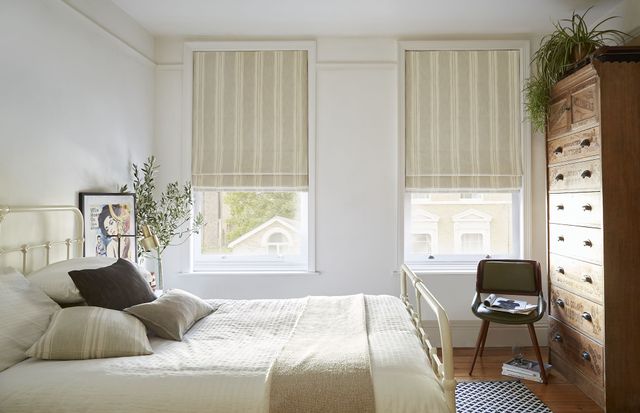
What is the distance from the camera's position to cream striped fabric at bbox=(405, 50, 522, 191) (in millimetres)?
3984

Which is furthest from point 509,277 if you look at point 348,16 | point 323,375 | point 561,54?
point 323,375

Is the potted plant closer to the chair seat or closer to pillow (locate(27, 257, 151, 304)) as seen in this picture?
pillow (locate(27, 257, 151, 304))

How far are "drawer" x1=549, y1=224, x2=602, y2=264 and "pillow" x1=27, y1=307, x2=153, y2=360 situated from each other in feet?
8.36

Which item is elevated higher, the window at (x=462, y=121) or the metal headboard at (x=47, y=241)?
the window at (x=462, y=121)

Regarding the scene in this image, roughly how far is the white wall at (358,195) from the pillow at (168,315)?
5.48 ft

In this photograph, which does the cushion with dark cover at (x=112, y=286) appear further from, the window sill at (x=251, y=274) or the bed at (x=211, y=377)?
the window sill at (x=251, y=274)

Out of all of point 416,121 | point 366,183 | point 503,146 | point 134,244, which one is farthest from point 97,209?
point 503,146

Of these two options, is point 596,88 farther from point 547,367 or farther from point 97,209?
point 97,209

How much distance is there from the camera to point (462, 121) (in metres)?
3.99

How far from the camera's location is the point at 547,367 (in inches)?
135

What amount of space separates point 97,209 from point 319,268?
5.93 feet

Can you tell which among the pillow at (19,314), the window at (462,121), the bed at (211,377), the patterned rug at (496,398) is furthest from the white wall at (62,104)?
the patterned rug at (496,398)

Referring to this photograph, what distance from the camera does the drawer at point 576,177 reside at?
2854 mm

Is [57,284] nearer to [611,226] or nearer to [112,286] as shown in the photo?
[112,286]
